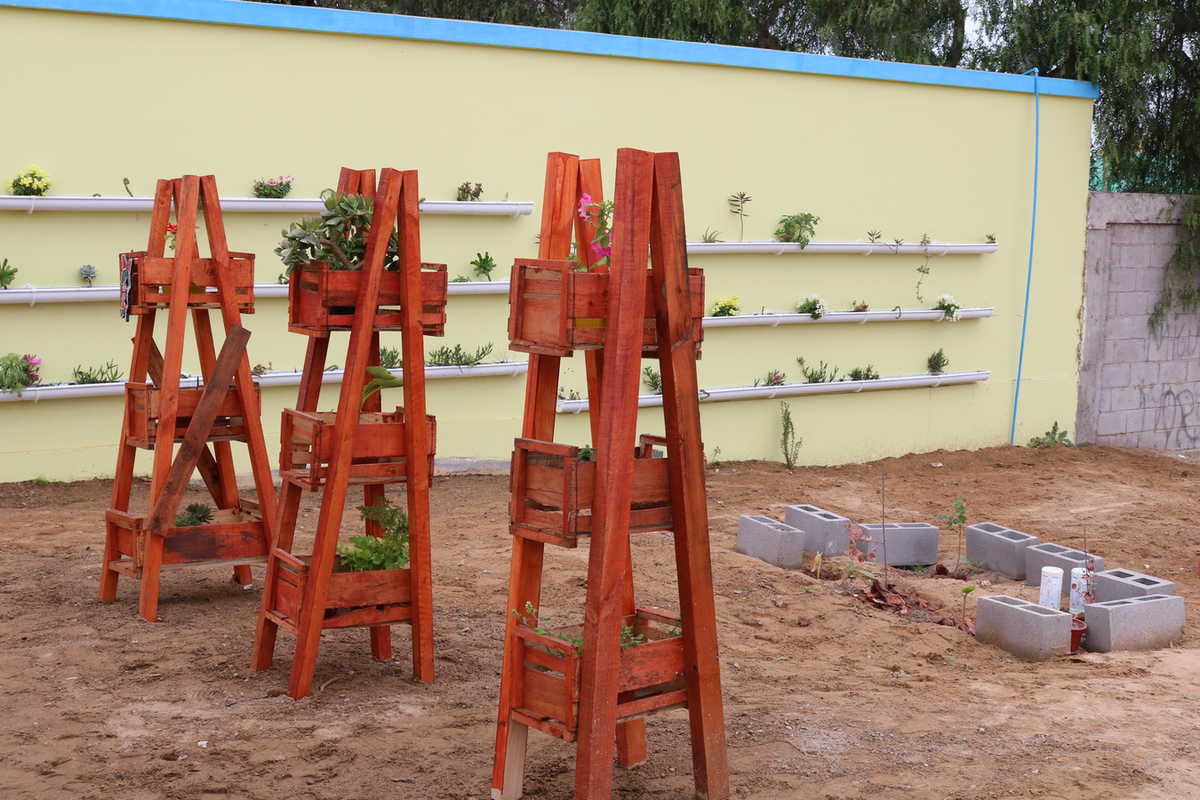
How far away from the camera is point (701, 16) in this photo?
Answer: 1512 cm

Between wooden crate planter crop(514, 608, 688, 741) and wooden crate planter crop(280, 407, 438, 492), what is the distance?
1225 mm

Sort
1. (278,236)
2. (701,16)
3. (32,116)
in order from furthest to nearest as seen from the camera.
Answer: (701,16) < (278,236) < (32,116)

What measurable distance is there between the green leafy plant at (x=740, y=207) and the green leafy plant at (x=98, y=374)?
16.3 feet

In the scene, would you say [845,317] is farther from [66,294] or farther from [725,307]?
[66,294]

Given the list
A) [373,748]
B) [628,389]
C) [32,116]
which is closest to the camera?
[628,389]

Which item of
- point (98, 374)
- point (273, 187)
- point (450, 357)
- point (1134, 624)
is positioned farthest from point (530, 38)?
point (1134, 624)

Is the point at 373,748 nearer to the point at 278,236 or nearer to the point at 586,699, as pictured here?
the point at 586,699

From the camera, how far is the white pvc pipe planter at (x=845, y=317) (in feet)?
34.7

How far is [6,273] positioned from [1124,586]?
6.83 m

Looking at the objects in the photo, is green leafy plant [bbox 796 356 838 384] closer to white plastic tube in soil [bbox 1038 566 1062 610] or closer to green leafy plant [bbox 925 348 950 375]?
green leafy plant [bbox 925 348 950 375]

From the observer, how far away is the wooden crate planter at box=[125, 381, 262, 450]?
577 cm

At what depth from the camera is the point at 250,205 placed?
28.5ft

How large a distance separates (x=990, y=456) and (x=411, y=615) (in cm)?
811

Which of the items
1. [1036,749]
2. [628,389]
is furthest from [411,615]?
[1036,749]
